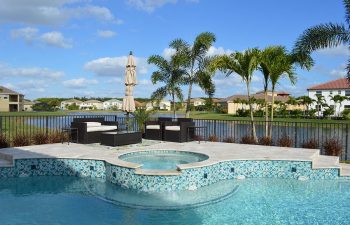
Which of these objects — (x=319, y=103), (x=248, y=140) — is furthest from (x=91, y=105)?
(x=248, y=140)

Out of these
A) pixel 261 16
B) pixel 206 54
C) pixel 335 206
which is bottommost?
pixel 335 206

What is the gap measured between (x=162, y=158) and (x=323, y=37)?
762cm

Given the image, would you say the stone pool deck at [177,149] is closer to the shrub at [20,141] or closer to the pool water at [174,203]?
the pool water at [174,203]

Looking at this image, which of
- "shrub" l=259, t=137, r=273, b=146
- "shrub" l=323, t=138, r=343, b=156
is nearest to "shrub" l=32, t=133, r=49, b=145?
"shrub" l=259, t=137, r=273, b=146

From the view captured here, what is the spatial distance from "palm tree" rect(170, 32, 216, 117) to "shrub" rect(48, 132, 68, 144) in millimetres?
6600

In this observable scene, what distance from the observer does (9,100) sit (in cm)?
7106

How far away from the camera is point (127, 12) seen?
14.1 metres

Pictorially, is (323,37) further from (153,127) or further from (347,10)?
(153,127)

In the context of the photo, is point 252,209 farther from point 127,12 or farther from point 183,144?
point 127,12

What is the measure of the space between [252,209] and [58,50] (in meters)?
17.2

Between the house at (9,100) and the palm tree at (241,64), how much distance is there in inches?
2637

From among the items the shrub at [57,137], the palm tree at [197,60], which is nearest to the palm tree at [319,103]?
the palm tree at [197,60]

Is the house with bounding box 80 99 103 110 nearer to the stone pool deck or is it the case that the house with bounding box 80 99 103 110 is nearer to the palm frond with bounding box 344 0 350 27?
the stone pool deck

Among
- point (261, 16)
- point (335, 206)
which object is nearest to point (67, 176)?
point (335, 206)
